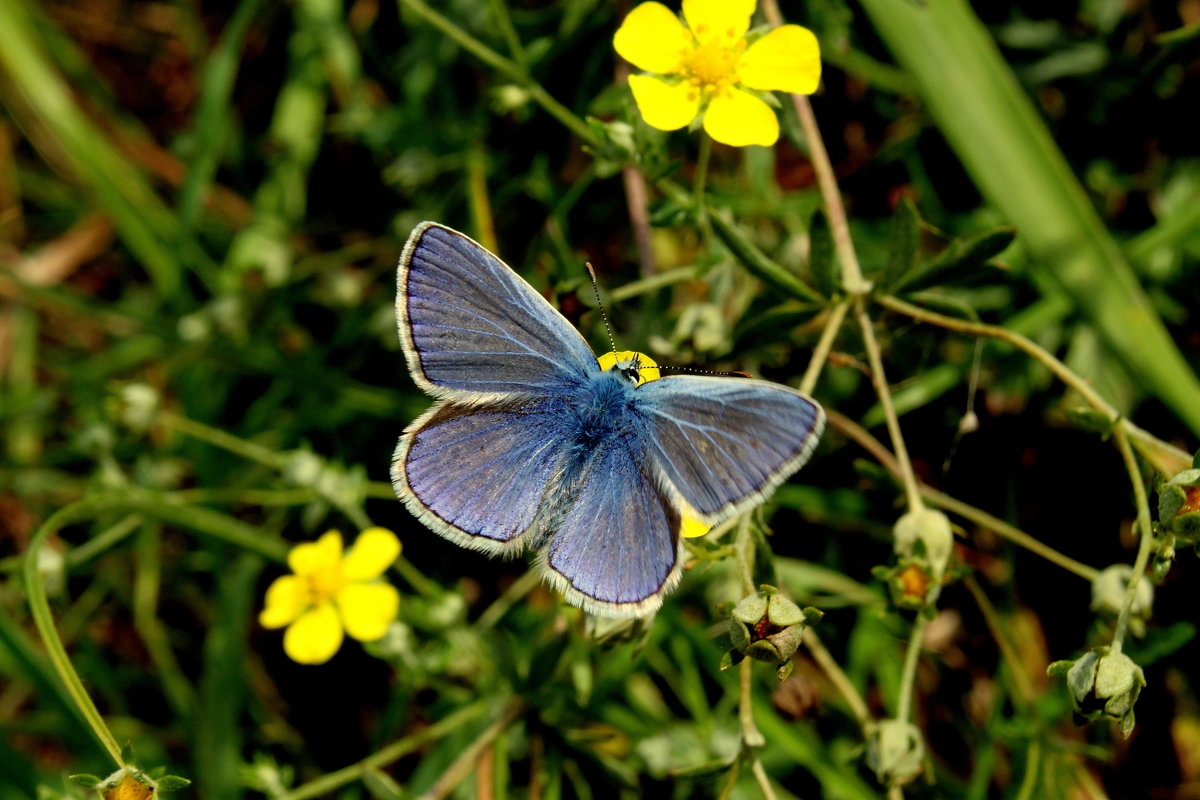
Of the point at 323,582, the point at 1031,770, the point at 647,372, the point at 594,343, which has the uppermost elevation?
the point at 647,372

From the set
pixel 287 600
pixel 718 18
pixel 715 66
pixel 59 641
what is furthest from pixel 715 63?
pixel 59 641

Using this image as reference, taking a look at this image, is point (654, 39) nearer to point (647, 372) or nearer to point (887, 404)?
point (647, 372)

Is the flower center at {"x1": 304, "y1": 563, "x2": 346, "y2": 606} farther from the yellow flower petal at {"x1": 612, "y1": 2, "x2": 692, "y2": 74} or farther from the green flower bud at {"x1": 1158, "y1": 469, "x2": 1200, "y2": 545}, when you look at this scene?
the green flower bud at {"x1": 1158, "y1": 469, "x2": 1200, "y2": 545}

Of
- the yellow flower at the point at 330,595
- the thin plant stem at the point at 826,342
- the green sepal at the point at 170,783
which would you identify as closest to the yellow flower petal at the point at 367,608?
the yellow flower at the point at 330,595

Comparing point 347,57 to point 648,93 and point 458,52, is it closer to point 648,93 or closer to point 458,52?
point 458,52

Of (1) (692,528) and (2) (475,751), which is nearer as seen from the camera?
(1) (692,528)

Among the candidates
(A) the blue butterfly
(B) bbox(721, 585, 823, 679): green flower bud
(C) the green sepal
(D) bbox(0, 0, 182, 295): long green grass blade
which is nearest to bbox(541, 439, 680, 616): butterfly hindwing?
(A) the blue butterfly

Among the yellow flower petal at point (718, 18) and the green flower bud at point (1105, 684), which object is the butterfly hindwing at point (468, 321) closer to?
the yellow flower petal at point (718, 18)

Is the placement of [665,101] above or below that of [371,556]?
above
